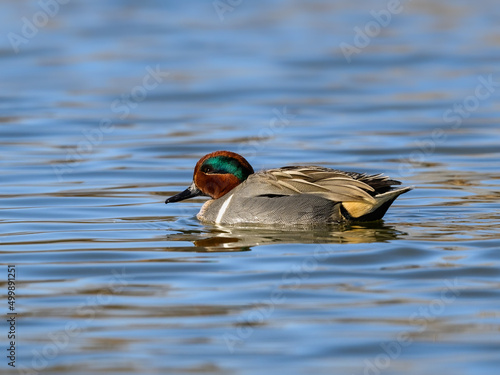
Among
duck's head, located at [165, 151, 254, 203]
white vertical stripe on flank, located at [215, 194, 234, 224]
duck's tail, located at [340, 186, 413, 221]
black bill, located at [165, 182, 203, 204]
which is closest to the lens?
duck's tail, located at [340, 186, 413, 221]

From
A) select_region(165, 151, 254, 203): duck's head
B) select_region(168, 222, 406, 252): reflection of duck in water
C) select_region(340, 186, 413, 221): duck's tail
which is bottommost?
select_region(168, 222, 406, 252): reflection of duck in water

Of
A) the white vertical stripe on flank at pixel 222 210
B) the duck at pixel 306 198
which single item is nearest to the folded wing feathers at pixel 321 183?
the duck at pixel 306 198

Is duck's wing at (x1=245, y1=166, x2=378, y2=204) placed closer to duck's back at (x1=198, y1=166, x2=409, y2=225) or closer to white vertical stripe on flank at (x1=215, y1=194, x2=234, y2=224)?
duck's back at (x1=198, y1=166, x2=409, y2=225)

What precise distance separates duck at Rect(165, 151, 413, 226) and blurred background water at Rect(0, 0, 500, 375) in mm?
165

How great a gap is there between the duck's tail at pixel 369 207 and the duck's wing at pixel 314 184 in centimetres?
6

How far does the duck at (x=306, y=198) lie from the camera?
9317mm

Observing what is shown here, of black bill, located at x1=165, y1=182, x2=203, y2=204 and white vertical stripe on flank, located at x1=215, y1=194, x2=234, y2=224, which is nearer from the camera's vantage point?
white vertical stripe on flank, located at x1=215, y1=194, x2=234, y2=224

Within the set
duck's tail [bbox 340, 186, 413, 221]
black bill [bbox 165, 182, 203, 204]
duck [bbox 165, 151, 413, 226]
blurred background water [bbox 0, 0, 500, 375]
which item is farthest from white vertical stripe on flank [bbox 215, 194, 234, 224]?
duck's tail [bbox 340, 186, 413, 221]

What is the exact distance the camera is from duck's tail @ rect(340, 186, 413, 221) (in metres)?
9.25

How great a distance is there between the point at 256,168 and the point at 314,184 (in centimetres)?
400

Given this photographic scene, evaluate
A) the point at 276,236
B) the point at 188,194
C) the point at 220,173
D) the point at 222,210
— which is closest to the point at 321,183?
the point at 276,236

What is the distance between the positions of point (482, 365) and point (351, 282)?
73.7 inches

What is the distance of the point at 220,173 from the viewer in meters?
10.1

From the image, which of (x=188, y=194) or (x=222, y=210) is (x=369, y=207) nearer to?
(x=222, y=210)
